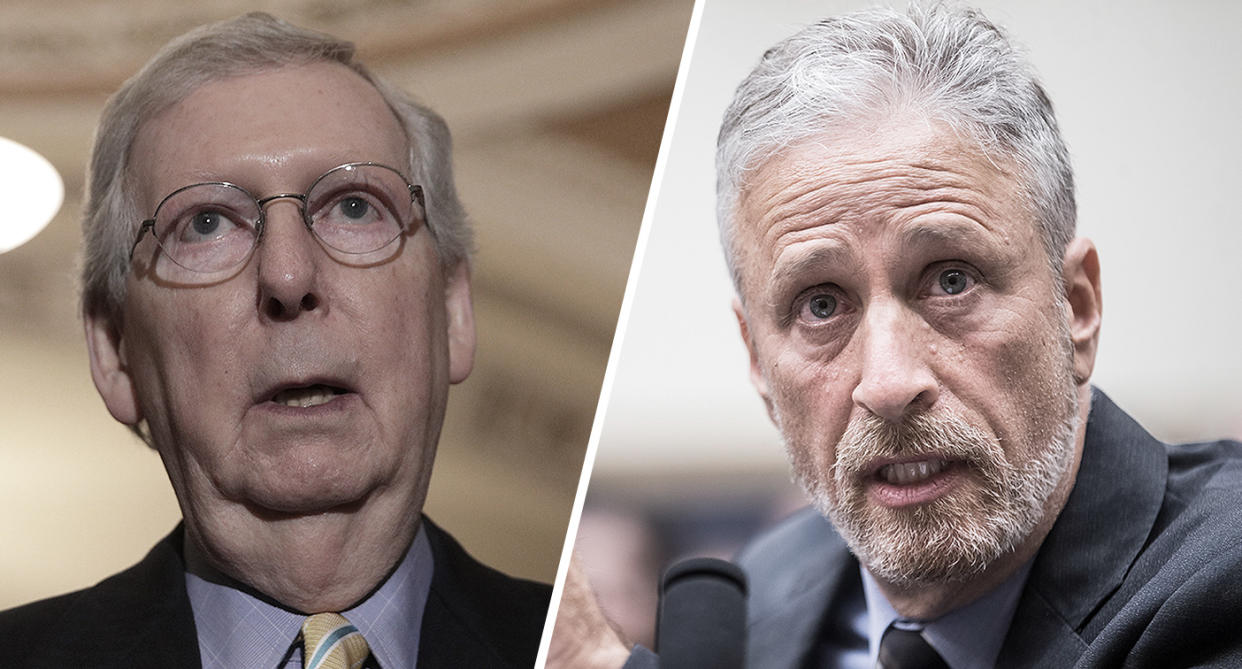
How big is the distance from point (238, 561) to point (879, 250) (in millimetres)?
1160

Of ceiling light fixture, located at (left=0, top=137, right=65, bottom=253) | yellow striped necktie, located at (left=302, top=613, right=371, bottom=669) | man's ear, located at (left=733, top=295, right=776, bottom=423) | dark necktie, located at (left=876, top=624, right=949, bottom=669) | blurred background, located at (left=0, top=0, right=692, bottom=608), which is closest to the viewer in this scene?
dark necktie, located at (left=876, top=624, right=949, bottom=669)

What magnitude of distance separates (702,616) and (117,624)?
99cm

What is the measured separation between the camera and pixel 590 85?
269 centimetres

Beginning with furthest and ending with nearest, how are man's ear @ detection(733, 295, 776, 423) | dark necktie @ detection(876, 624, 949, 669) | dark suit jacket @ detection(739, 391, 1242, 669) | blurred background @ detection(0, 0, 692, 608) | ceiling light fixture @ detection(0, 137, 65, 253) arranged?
ceiling light fixture @ detection(0, 137, 65, 253) → blurred background @ detection(0, 0, 692, 608) → man's ear @ detection(733, 295, 776, 423) → dark necktie @ detection(876, 624, 949, 669) → dark suit jacket @ detection(739, 391, 1242, 669)

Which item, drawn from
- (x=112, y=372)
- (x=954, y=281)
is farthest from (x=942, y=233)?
(x=112, y=372)

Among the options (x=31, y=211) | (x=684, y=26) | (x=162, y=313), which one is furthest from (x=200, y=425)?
(x=684, y=26)

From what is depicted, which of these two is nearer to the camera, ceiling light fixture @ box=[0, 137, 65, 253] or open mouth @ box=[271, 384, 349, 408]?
open mouth @ box=[271, 384, 349, 408]

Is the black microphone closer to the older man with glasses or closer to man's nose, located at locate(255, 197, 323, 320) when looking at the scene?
the older man with glasses

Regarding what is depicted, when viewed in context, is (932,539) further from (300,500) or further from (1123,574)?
(300,500)

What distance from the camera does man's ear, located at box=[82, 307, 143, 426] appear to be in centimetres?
216

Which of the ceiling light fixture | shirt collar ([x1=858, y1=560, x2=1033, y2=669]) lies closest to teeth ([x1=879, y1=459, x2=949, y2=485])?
shirt collar ([x1=858, y1=560, x2=1033, y2=669])

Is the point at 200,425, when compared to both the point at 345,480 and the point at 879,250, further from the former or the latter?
the point at 879,250

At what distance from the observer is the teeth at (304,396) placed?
6.67ft

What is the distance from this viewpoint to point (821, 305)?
1898 millimetres
